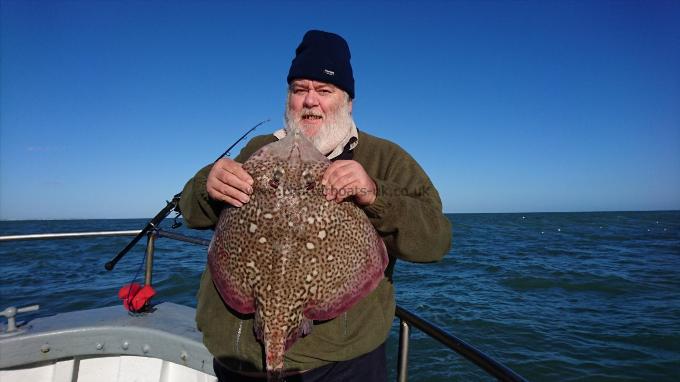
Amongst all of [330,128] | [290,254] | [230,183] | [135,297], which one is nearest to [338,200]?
[290,254]

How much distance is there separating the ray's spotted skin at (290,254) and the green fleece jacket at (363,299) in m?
0.14

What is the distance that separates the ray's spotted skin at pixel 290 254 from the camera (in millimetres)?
1825

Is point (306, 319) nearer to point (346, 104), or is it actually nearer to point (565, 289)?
point (346, 104)

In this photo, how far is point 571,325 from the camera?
1081 centimetres

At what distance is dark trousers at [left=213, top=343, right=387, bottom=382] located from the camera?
2.01 metres

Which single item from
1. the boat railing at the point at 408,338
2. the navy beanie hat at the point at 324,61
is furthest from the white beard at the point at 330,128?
the boat railing at the point at 408,338

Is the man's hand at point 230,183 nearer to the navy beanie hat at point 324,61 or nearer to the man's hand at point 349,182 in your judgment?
the man's hand at point 349,182

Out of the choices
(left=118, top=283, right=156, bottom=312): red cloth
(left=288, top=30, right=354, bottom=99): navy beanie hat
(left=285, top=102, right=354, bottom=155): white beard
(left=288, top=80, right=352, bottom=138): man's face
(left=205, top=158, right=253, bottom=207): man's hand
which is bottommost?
(left=118, top=283, right=156, bottom=312): red cloth

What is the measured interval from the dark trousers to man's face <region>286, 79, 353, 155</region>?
1.31 meters

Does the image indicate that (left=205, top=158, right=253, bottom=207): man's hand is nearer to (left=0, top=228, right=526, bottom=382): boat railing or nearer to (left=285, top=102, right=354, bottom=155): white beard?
(left=285, top=102, right=354, bottom=155): white beard

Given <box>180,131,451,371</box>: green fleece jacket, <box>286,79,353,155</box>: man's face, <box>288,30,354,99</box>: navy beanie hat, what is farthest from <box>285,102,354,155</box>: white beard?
<box>180,131,451,371</box>: green fleece jacket

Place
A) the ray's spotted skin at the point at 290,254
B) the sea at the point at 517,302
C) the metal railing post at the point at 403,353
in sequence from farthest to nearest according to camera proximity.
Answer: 1. the sea at the point at 517,302
2. the metal railing post at the point at 403,353
3. the ray's spotted skin at the point at 290,254

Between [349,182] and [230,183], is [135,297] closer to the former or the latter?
[230,183]

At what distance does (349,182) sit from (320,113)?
824 millimetres
